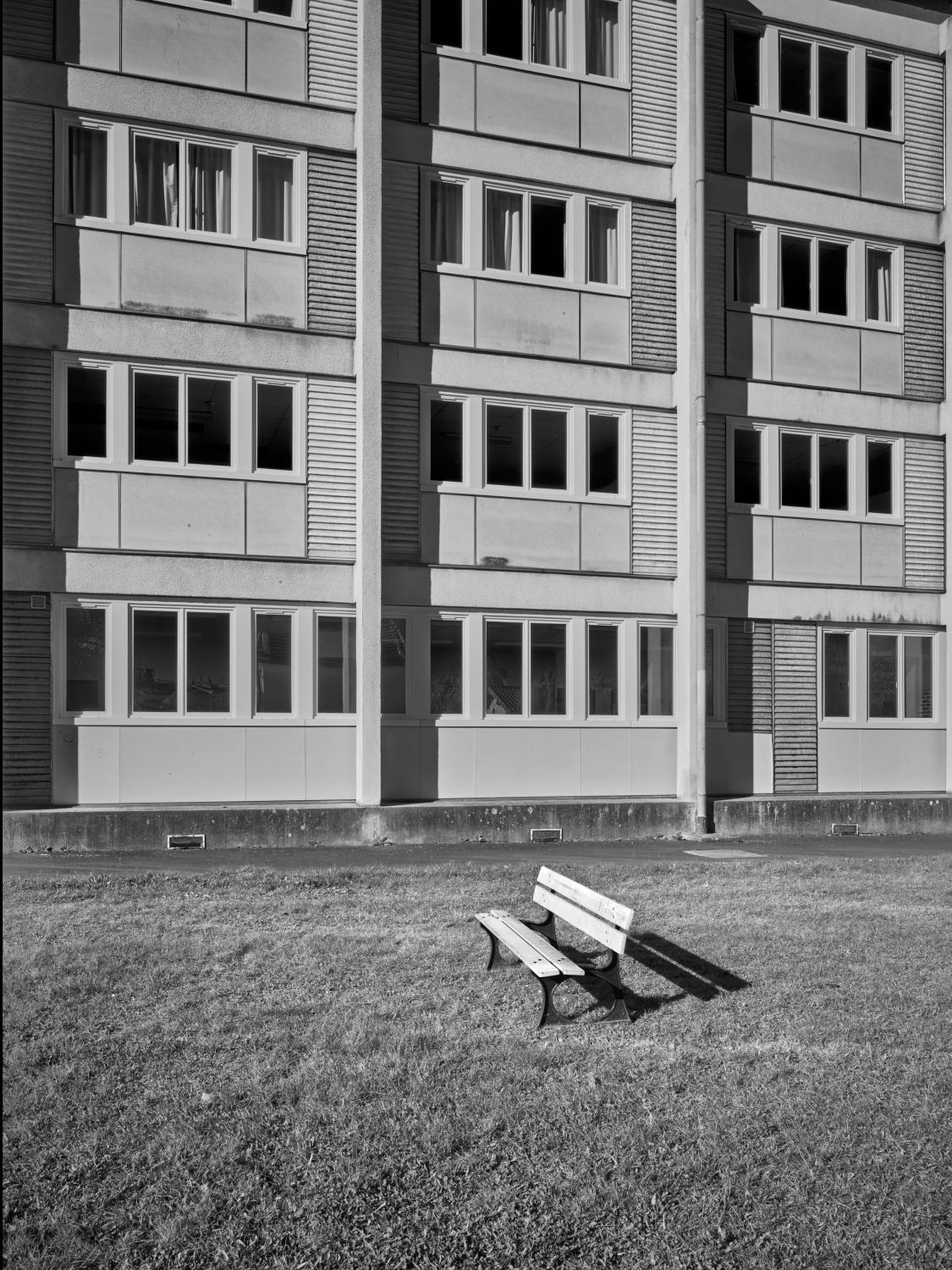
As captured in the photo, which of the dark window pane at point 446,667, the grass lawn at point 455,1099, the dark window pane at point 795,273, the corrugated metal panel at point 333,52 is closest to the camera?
the grass lawn at point 455,1099

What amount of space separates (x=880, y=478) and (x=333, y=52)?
34.6ft

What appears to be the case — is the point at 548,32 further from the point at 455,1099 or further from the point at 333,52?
the point at 455,1099

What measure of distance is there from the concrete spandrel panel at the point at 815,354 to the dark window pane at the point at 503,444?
434cm

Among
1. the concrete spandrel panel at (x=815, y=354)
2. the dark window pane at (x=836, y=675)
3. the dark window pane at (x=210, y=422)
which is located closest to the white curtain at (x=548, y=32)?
the concrete spandrel panel at (x=815, y=354)

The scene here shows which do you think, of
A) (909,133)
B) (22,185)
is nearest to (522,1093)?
(22,185)

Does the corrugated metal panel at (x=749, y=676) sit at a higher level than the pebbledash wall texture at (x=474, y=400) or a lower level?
lower

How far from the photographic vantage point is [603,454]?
17.5 m

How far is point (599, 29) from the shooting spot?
1761cm

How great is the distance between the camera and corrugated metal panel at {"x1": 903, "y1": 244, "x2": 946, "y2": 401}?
63.1 ft

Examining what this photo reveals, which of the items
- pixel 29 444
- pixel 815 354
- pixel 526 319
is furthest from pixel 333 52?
pixel 815 354

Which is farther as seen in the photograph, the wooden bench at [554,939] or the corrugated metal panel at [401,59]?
the corrugated metal panel at [401,59]

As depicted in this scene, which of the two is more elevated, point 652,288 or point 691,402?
point 652,288

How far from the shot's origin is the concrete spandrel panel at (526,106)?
16.8 meters

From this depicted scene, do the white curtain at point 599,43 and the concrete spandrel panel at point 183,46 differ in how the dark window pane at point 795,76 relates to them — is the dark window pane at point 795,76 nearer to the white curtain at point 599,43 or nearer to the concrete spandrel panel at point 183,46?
the white curtain at point 599,43
